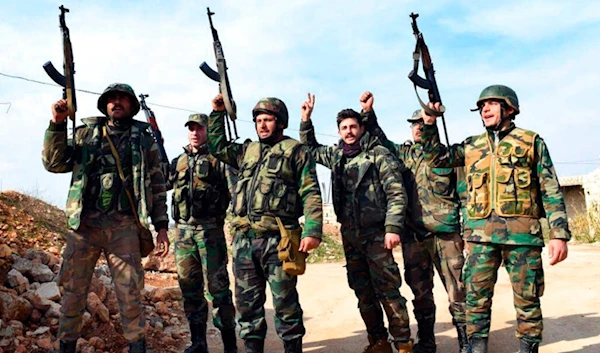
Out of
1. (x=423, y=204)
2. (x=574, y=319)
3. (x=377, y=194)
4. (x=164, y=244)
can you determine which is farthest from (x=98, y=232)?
(x=574, y=319)

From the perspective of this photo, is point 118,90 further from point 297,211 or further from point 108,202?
point 297,211

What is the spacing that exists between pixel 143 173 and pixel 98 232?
0.59 meters

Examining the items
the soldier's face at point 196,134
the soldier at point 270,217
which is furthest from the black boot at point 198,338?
the soldier's face at point 196,134

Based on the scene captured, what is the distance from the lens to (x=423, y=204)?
5250 mm

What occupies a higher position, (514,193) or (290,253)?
(514,193)

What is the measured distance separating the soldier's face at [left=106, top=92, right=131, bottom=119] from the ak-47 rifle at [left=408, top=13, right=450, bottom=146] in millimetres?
2425

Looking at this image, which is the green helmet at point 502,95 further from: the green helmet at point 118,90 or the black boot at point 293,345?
the green helmet at point 118,90

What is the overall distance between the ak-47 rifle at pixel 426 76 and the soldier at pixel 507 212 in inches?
5.5

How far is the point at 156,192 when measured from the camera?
448 cm

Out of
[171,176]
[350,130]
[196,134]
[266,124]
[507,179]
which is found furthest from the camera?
[171,176]

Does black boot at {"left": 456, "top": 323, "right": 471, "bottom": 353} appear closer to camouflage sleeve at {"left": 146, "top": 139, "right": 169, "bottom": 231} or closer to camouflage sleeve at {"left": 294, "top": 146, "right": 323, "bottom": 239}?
camouflage sleeve at {"left": 294, "top": 146, "right": 323, "bottom": 239}

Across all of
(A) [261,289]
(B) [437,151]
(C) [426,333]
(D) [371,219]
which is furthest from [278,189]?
(C) [426,333]

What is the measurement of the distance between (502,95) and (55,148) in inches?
142

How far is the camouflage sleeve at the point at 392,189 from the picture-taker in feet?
15.0
